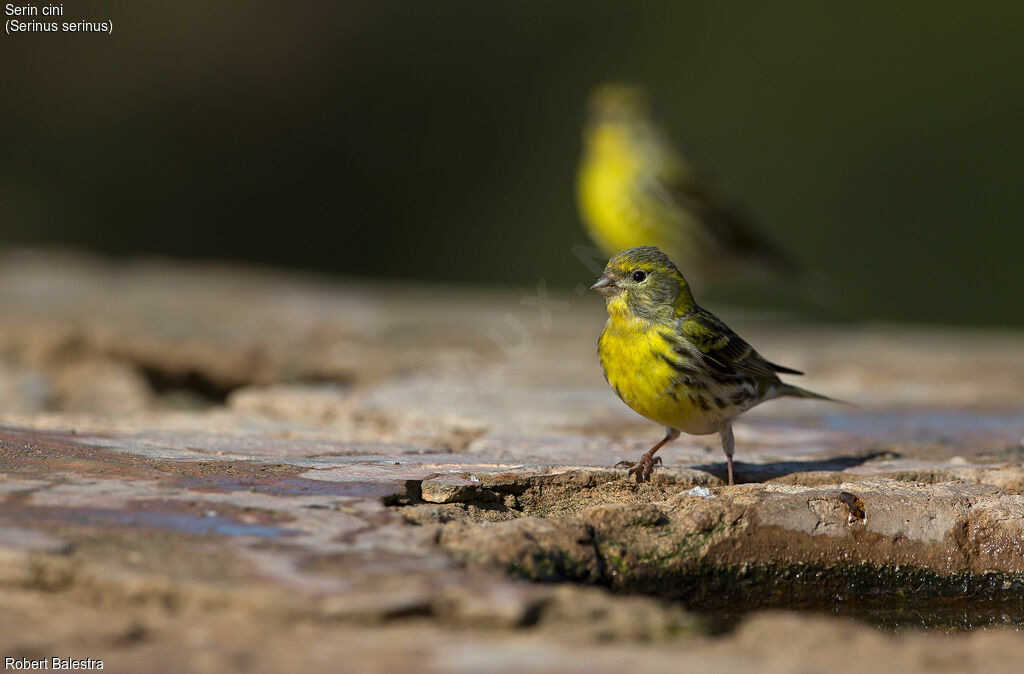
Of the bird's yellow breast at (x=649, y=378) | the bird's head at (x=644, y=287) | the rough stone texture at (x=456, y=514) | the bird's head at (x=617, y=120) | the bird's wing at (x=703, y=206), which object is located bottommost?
the rough stone texture at (x=456, y=514)

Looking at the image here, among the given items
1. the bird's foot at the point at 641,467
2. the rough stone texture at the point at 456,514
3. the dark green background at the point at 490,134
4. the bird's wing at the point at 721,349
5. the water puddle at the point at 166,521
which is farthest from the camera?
the dark green background at the point at 490,134

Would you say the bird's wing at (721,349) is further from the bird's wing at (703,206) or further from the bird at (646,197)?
the bird's wing at (703,206)

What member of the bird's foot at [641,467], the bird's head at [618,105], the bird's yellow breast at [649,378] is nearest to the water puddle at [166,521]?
the bird's foot at [641,467]

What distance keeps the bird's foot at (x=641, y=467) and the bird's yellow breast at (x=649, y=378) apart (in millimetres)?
169

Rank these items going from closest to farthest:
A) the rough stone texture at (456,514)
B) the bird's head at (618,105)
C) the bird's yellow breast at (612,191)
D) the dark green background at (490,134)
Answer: the rough stone texture at (456,514) → the bird's yellow breast at (612,191) → the bird's head at (618,105) → the dark green background at (490,134)

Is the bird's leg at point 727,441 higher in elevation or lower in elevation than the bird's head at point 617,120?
lower

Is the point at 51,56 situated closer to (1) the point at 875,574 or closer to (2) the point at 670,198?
(2) the point at 670,198

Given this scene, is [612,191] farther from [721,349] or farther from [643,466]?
[643,466]

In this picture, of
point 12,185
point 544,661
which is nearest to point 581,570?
point 544,661

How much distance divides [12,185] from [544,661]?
11565 mm

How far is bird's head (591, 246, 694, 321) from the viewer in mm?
3871

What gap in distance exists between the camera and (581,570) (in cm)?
279

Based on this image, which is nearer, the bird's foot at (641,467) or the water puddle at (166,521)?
the water puddle at (166,521)

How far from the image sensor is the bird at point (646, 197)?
7.70 meters
